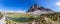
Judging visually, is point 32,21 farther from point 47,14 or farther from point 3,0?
point 3,0

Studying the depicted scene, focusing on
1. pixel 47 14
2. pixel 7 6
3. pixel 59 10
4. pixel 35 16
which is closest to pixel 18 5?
pixel 7 6

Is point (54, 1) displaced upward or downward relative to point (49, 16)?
upward

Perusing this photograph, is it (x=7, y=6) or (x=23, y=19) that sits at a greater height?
(x=7, y=6)

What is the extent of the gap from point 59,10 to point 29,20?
13.6 inches

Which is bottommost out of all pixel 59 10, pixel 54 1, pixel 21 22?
pixel 21 22

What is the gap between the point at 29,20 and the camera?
4.93 ft

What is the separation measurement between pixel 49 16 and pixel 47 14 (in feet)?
→ 0.10

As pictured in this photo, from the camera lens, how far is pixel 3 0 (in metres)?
1.53

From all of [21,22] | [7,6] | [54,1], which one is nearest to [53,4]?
[54,1]

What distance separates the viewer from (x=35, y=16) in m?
1.50

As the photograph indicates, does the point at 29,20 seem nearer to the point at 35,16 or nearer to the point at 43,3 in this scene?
the point at 35,16

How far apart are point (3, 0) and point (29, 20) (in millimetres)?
367

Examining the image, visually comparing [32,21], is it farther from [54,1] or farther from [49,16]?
[54,1]

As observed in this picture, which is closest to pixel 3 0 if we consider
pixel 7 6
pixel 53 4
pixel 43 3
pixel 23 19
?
pixel 7 6
